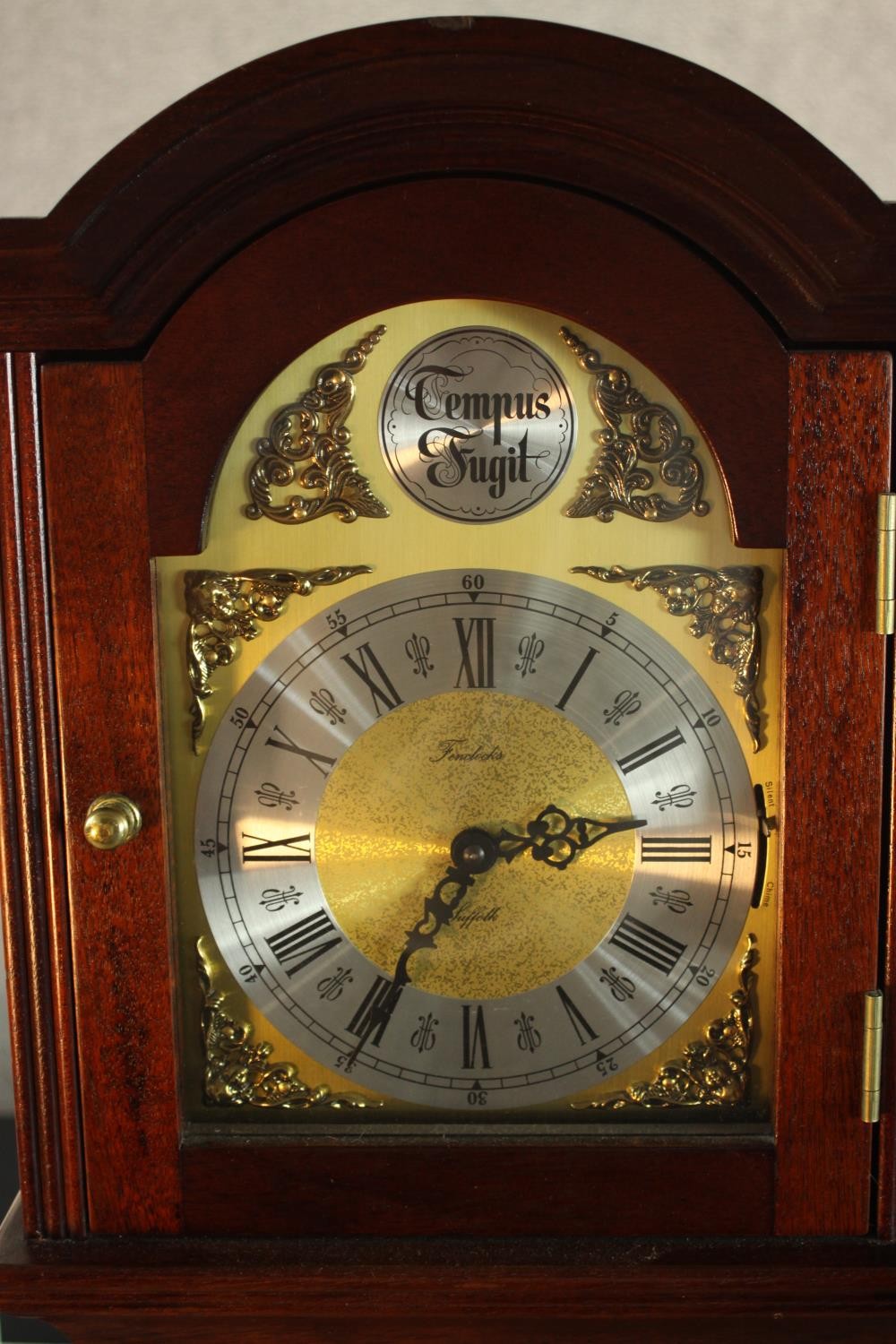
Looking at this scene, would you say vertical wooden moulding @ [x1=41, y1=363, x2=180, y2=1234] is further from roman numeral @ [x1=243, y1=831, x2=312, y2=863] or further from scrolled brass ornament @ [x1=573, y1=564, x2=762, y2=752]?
scrolled brass ornament @ [x1=573, y1=564, x2=762, y2=752]

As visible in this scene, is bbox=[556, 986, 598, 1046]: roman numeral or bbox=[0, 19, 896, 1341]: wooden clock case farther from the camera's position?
bbox=[556, 986, 598, 1046]: roman numeral

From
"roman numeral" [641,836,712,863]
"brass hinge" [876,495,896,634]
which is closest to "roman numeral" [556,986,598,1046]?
"roman numeral" [641,836,712,863]

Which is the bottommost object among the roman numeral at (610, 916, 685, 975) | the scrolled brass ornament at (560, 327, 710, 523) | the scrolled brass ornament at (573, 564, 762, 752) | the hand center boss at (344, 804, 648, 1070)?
the roman numeral at (610, 916, 685, 975)

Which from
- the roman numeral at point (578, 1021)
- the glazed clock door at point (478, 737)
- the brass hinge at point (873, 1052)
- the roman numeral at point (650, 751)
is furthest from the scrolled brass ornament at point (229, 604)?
the brass hinge at point (873, 1052)

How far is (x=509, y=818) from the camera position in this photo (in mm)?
981

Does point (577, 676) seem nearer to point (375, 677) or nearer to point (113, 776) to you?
point (375, 677)

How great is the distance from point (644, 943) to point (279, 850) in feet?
0.82

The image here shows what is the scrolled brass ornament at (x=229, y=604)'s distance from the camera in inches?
37.8

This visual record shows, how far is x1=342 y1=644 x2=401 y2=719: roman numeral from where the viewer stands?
0.97 m

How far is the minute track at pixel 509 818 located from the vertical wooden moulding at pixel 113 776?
0.17 feet

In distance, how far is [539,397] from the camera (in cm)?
94

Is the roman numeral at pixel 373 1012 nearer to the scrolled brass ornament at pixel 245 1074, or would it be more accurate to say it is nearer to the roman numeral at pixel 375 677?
the scrolled brass ornament at pixel 245 1074

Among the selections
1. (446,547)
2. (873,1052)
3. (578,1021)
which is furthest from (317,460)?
(873,1052)

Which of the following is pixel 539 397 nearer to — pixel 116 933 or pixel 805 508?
pixel 805 508
